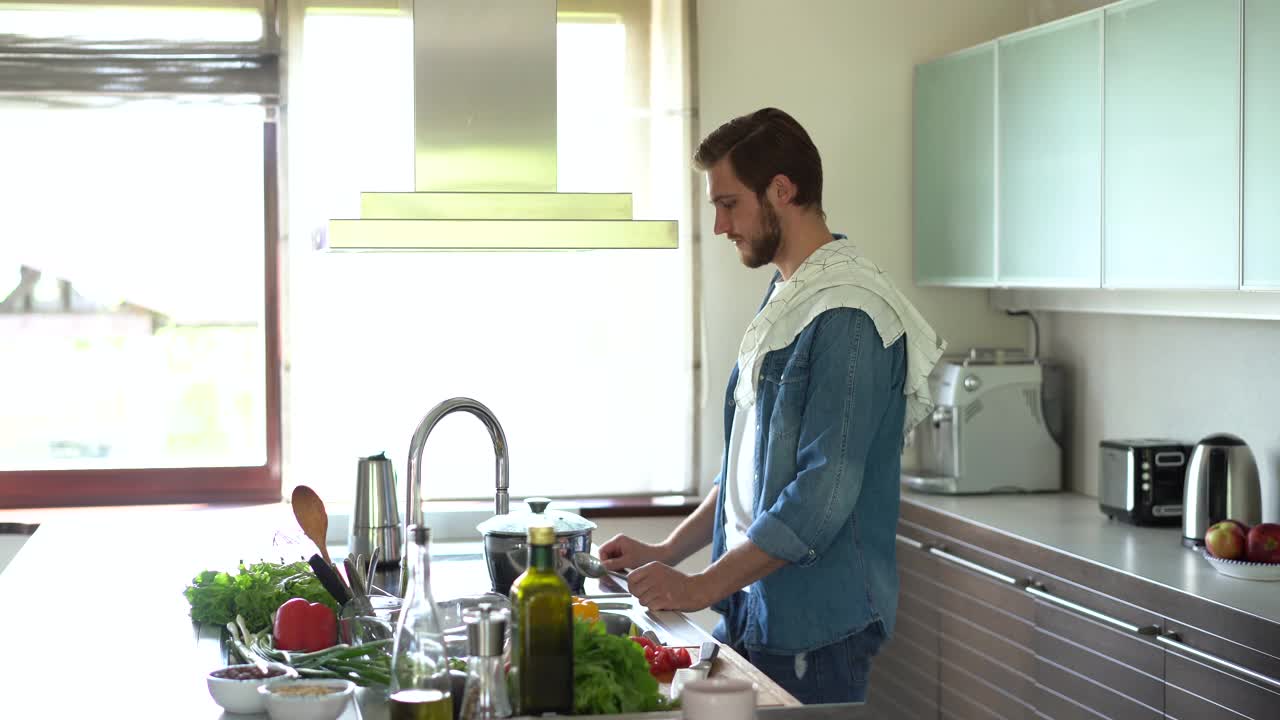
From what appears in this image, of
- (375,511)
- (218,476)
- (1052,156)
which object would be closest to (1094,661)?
(1052,156)

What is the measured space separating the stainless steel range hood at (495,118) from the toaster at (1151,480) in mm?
1439

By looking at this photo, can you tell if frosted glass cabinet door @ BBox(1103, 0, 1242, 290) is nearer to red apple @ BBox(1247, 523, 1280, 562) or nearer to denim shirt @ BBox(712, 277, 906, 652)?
red apple @ BBox(1247, 523, 1280, 562)

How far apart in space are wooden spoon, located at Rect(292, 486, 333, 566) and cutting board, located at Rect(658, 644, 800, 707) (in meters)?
0.76

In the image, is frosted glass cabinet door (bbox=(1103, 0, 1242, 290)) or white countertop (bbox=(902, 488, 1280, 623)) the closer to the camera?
white countertop (bbox=(902, 488, 1280, 623))

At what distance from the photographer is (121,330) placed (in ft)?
13.1

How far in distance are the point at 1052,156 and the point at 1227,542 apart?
1241 mm

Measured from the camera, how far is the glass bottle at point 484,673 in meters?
1.51

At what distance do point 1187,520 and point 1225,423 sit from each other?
1.60ft

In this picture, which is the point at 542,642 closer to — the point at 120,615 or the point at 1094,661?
the point at 120,615

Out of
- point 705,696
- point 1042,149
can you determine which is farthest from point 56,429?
point 705,696

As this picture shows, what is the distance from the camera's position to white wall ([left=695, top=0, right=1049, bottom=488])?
4.11 metres

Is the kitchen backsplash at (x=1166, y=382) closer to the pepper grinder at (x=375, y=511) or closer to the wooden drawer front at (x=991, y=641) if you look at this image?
the wooden drawer front at (x=991, y=641)

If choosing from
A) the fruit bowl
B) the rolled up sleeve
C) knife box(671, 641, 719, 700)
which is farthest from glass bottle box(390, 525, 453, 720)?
the fruit bowl

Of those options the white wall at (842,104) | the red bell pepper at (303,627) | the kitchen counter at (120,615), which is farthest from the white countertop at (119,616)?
the white wall at (842,104)
